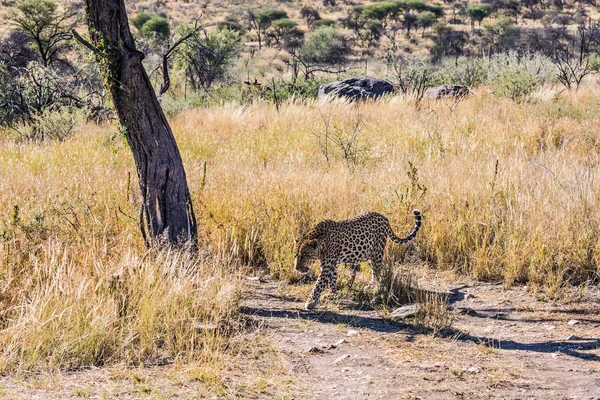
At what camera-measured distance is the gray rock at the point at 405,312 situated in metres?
5.49

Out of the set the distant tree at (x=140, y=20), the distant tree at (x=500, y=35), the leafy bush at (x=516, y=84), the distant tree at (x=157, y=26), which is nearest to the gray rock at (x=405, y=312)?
the leafy bush at (x=516, y=84)

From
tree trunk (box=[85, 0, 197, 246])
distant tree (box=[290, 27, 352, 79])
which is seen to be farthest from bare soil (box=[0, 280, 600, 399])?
distant tree (box=[290, 27, 352, 79])

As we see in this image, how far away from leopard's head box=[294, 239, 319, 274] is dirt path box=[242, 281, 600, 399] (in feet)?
1.14

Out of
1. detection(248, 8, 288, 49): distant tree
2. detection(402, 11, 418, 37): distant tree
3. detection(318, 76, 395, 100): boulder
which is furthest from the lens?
detection(402, 11, 418, 37): distant tree

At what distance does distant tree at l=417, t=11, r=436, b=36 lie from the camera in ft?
167

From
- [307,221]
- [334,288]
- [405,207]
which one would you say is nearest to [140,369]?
[334,288]

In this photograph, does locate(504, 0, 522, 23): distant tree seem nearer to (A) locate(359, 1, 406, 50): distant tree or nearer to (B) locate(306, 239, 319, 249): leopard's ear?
(A) locate(359, 1, 406, 50): distant tree

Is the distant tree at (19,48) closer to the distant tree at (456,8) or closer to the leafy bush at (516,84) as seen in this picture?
the leafy bush at (516,84)

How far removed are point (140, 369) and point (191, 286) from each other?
970mm

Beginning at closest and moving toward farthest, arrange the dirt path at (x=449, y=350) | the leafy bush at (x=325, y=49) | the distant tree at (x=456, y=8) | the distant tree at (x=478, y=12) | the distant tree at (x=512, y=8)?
1. the dirt path at (x=449, y=350)
2. the leafy bush at (x=325, y=49)
3. the distant tree at (x=478, y=12)
4. the distant tree at (x=456, y=8)
5. the distant tree at (x=512, y=8)

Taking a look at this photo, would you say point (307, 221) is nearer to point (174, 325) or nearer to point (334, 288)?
point (334, 288)

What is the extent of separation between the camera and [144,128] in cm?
600

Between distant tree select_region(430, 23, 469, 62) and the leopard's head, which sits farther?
distant tree select_region(430, 23, 469, 62)

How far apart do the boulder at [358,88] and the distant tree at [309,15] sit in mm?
36276
